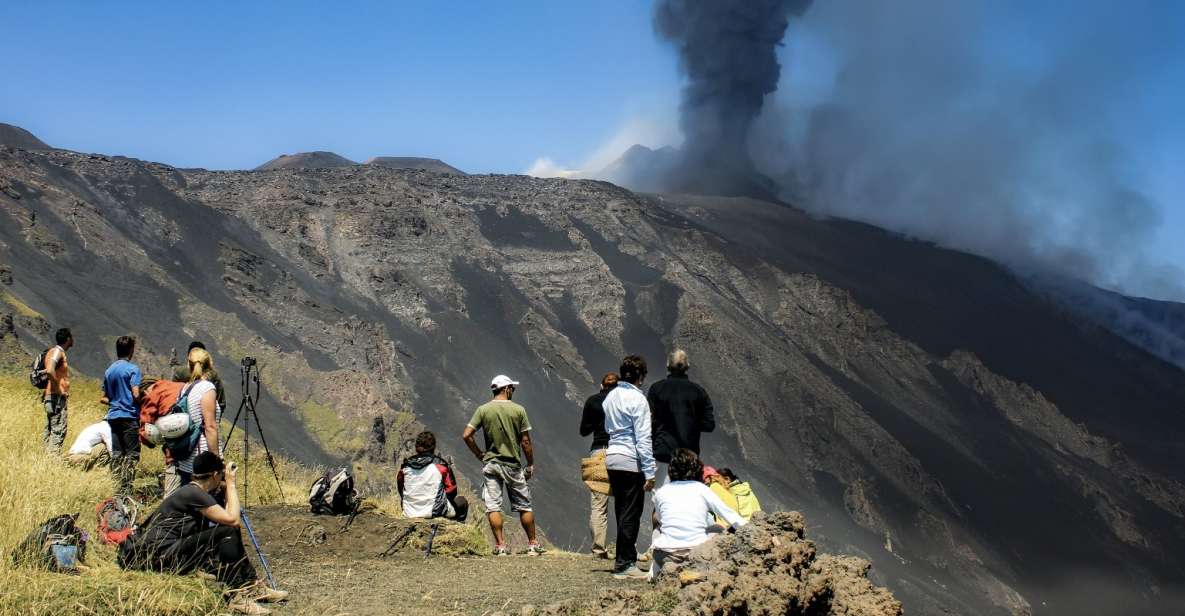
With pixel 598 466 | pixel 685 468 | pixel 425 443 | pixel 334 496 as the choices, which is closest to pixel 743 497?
pixel 598 466

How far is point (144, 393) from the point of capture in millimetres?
8328

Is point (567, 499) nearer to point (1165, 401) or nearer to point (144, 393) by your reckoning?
point (144, 393)

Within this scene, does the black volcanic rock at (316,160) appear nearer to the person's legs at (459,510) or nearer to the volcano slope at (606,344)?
the volcano slope at (606,344)

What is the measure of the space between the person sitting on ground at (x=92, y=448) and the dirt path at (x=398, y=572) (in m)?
1.35

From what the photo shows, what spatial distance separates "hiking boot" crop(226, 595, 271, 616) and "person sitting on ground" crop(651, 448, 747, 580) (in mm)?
2301

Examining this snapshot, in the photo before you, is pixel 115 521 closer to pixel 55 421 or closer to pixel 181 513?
pixel 181 513

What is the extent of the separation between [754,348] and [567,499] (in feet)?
55.9

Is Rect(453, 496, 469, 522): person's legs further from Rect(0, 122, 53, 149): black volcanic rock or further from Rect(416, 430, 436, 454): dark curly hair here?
Rect(0, 122, 53, 149): black volcanic rock

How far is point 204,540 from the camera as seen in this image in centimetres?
532

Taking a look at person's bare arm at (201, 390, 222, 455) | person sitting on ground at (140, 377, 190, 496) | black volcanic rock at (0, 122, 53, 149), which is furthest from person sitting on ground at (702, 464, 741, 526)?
black volcanic rock at (0, 122, 53, 149)

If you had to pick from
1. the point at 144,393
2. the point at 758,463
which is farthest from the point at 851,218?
the point at 144,393

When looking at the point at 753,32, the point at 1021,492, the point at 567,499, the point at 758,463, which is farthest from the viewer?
the point at 753,32

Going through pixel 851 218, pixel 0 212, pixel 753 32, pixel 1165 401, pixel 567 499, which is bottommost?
pixel 567 499

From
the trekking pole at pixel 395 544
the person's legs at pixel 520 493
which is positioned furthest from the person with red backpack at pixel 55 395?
the person's legs at pixel 520 493
